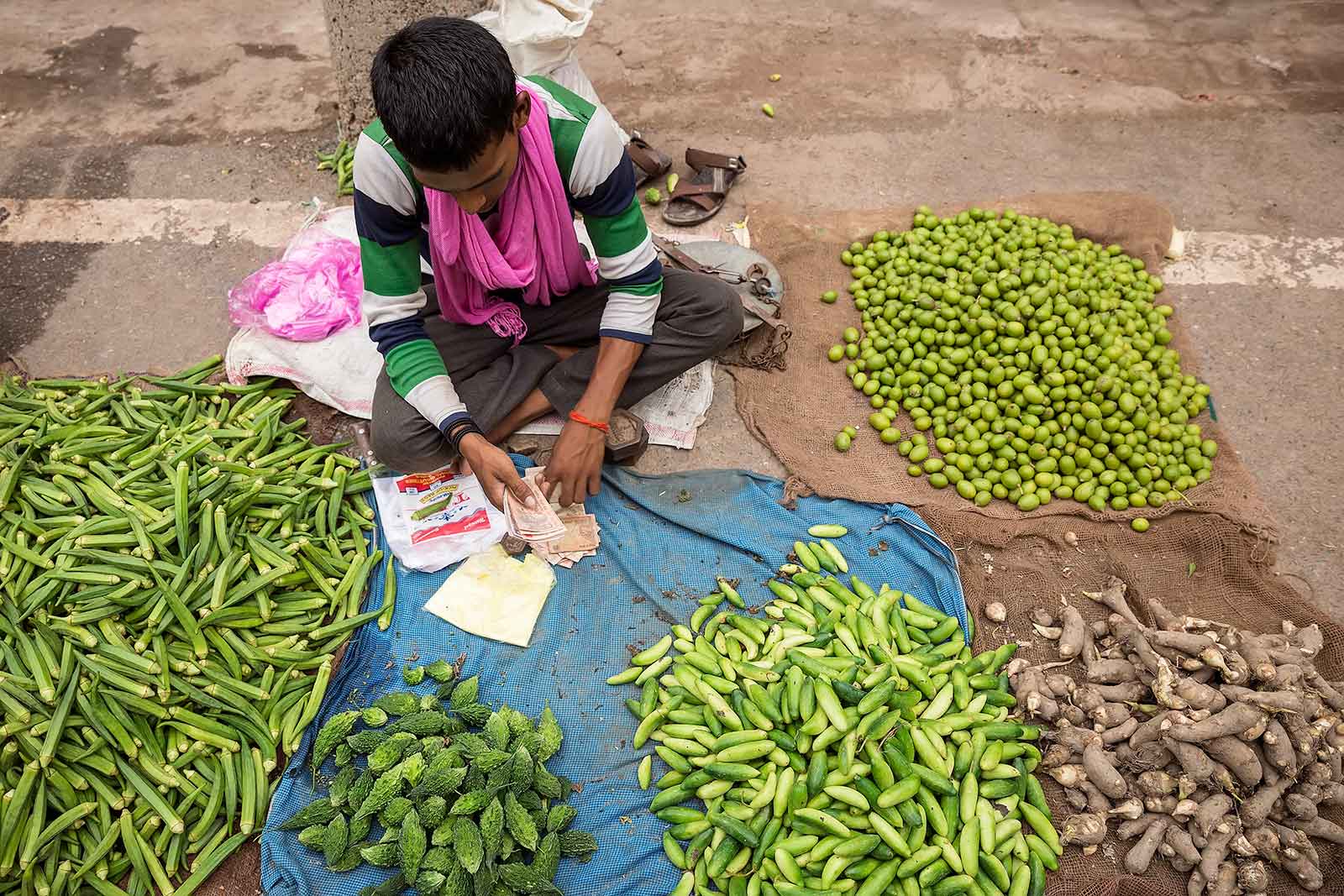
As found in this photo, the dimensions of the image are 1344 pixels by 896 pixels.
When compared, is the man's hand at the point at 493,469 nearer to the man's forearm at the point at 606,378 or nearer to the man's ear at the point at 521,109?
the man's forearm at the point at 606,378

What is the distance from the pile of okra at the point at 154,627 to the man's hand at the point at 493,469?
0.62 metres

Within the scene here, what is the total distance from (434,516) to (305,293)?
4.68 ft

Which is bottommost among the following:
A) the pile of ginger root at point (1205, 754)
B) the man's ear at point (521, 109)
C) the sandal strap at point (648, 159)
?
the pile of ginger root at point (1205, 754)

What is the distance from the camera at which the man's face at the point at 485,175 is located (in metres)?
→ 2.44

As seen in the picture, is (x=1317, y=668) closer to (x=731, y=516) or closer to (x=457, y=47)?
(x=731, y=516)

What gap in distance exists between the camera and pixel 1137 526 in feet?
11.6

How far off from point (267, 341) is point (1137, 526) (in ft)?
12.9

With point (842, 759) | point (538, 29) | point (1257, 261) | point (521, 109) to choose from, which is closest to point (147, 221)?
point (538, 29)

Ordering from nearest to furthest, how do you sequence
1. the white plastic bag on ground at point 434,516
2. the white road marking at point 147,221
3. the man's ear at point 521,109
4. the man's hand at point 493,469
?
the man's ear at point 521,109
the man's hand at point 493,469
the white plastic bag on ground at point 434,516
the white road marking at point 147,221

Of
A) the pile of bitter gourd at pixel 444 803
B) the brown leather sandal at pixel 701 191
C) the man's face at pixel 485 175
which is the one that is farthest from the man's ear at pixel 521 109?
the brown leather sandal at pixel 701 191

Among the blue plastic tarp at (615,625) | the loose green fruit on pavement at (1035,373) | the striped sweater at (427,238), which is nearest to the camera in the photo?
the blue plastic tarp at (615,625)

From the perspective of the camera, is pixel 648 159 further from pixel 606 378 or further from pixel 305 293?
pixel 606 378

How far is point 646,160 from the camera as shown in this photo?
496 centimetres

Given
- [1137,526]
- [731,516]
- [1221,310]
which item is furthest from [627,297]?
[1221,310]
